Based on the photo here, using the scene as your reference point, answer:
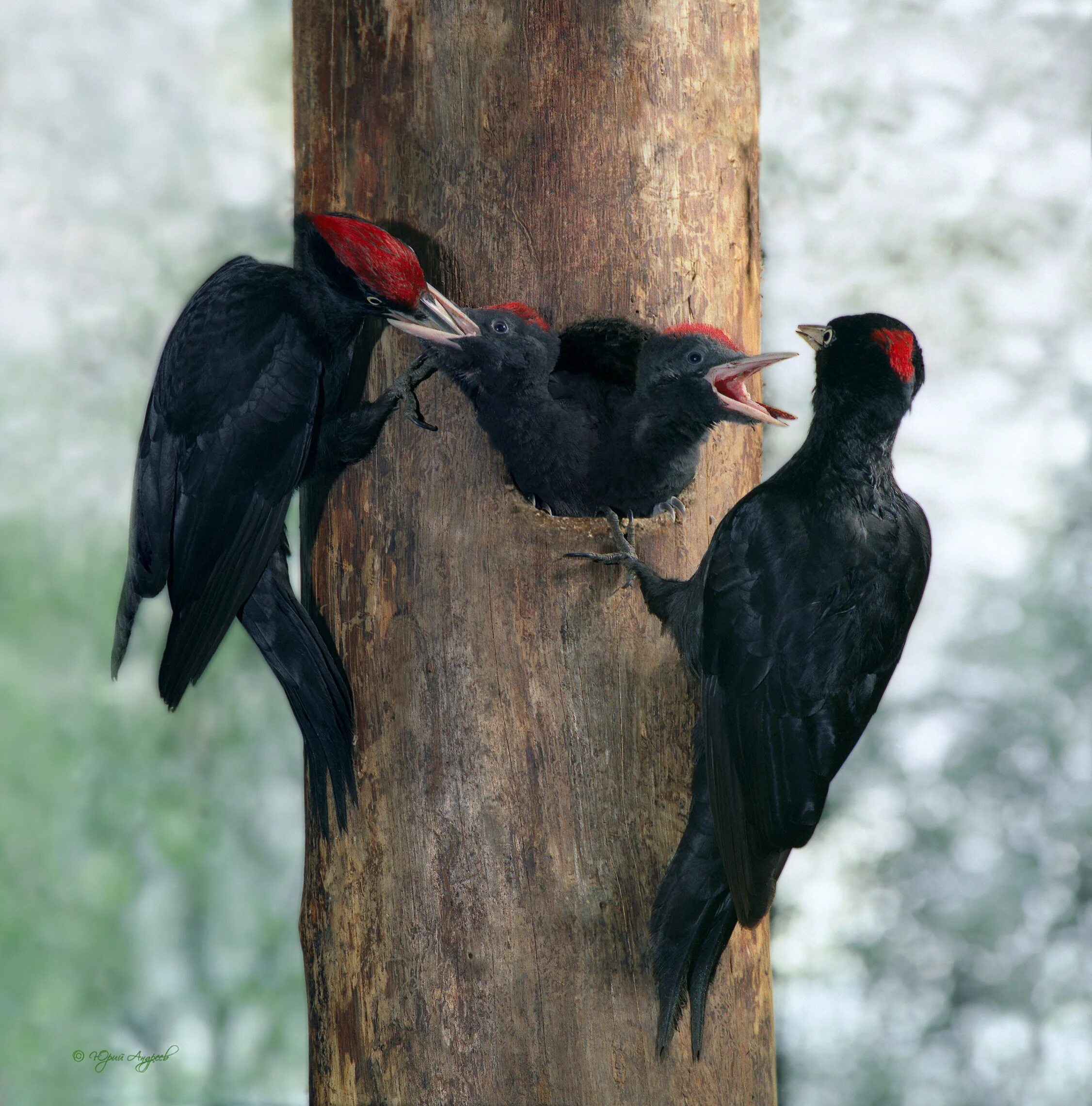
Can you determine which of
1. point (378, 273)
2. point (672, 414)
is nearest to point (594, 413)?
point (672, 414)

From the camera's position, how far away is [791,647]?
5.22 ft

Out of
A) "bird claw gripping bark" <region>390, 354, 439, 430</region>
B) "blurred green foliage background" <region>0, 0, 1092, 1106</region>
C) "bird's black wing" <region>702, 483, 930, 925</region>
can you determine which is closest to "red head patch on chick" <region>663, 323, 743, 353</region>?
"bird's black wing" <region>702, 483, 930, 925</region>

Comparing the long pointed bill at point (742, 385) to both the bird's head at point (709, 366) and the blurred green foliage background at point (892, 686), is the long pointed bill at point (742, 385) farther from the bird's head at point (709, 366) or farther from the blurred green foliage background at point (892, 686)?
the blurred green foliage background at point (892, 686)

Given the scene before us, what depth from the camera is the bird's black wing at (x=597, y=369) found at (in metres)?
1.90

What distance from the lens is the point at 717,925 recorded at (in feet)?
5.20

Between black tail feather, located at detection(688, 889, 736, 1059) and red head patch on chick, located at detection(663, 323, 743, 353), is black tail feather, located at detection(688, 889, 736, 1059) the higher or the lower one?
the lower one

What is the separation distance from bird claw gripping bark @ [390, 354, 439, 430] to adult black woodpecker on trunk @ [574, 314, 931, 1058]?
0.33 meters

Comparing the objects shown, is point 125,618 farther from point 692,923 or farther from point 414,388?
point 692,923

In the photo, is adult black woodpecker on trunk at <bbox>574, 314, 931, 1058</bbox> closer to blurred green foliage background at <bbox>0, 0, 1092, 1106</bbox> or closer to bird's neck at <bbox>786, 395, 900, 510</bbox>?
bird's neck at <bbox>786, 395, 900, 510</bbox>

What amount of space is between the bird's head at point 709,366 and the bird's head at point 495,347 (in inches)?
6.4

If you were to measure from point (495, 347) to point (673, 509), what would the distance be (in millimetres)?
401

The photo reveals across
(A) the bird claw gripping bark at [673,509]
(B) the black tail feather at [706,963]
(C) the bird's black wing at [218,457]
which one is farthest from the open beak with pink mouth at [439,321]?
(B) the black tail feather at [706,963]

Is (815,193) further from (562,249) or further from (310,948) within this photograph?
(310,948)

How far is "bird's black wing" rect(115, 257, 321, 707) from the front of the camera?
163 centimetres
